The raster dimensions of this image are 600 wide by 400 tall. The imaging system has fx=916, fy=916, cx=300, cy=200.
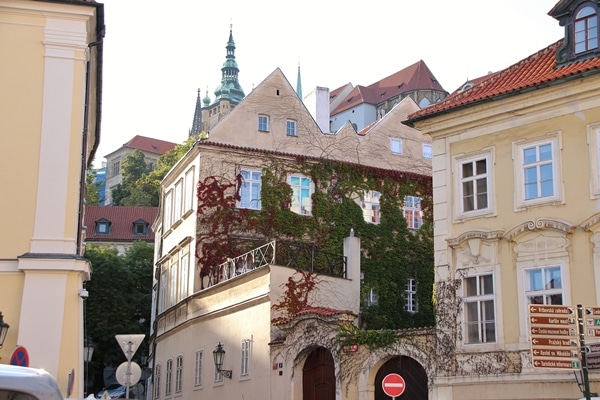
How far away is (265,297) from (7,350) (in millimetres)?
10833

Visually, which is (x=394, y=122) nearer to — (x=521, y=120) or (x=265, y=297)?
(x=265, y=297)

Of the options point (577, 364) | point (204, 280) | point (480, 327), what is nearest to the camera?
point (577, 364)

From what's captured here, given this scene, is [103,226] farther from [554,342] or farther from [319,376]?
[554,342]

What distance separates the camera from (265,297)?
28.1 metres

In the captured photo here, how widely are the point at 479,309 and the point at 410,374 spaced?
7.97 feet

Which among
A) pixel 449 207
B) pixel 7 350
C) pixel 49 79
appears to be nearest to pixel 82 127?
pixel 49 79

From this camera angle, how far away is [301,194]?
120 ft

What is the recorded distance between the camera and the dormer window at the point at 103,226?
278 ft

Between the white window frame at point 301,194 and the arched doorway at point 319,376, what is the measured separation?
1111 centimetres

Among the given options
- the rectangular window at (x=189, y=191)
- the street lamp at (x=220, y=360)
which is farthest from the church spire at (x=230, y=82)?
the street lamp at (x=220, y=360)

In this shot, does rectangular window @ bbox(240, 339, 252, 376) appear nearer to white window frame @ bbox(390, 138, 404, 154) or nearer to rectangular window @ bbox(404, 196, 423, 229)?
rectangular window @ bbox(404, 196, 423, 229)

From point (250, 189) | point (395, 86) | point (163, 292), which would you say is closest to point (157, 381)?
point (163, 292)

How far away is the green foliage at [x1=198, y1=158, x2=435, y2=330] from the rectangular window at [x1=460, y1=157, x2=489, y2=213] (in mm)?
12595

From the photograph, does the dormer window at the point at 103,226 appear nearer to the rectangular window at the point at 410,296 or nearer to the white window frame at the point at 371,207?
the white window frame at the point at 371,207
